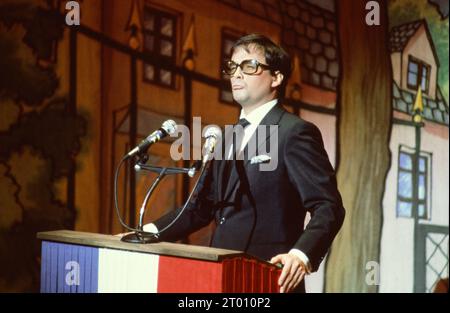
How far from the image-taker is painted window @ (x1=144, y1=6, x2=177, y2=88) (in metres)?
3.31

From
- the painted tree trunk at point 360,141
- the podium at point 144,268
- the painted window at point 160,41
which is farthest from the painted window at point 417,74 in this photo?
the podium at point 144,268

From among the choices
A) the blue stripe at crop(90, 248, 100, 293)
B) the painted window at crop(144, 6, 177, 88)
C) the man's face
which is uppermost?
the painted window at crop(144, 6, 177, 88)

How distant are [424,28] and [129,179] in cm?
298

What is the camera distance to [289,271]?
5.91 ft

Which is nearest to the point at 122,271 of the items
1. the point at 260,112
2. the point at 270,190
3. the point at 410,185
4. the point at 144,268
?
the point at 144,268

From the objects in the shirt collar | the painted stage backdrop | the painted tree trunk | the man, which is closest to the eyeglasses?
the man

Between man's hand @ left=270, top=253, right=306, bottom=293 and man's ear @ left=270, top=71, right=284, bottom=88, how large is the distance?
76cm

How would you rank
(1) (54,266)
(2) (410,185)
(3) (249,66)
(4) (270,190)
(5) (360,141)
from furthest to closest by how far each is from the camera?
1. (2) (410,185)
2. (5) (360,141)
3. (3) (249,66)
4. (4) (270,190)
5. (1) (54,266)

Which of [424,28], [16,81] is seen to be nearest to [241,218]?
[16,81]

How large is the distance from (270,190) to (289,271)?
1.31 ft

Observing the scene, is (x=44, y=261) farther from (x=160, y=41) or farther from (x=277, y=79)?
(x=160, y=41)

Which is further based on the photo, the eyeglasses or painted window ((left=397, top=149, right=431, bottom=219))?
painted window ((left=397, top=149, right=431, bottom=219))

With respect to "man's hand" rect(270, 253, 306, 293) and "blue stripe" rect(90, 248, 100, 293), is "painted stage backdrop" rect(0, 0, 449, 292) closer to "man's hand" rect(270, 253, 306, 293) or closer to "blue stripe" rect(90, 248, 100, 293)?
"blue stripe" rect(90, 248, 100, 293)

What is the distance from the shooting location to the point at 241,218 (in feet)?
7.10
